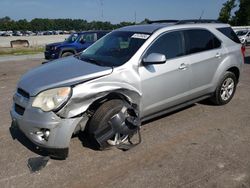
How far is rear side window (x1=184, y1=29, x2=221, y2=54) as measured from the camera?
529 centimetres

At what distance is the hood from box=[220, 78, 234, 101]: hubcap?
114 inches

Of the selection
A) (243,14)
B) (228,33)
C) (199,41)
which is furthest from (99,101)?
(243,14)

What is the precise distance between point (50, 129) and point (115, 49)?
6.16 feet

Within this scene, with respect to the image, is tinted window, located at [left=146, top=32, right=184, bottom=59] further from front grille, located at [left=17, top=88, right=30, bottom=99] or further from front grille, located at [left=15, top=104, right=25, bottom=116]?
front grille, located at [left=15, top=104, right=25, bottom=116]

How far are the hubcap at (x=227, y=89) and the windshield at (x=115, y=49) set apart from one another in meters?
2.27

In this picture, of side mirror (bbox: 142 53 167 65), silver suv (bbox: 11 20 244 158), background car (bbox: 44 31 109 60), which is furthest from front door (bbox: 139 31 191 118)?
background car (bbox: 44 31 109 60)

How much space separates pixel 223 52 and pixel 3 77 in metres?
7.86

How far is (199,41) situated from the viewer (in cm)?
552

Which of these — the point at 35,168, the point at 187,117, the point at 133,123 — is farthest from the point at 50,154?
the point at 187,117

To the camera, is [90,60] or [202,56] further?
[202,56]

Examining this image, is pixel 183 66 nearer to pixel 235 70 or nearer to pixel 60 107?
pixel 235 70

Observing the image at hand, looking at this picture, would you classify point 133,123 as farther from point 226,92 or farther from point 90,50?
point 226,92

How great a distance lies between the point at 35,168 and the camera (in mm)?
3861

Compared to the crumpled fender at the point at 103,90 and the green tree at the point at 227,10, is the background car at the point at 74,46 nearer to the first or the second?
the crumpled fender at the point at 103,90
